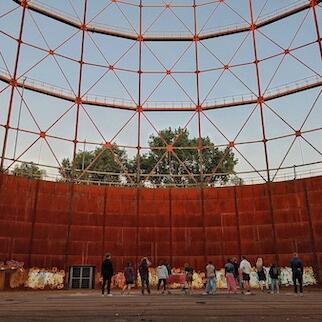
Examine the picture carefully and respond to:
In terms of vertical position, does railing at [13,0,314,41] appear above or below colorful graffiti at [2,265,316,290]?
above

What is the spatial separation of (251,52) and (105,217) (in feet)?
53.8

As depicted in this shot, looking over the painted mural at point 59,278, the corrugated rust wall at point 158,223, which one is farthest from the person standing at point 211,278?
the corrugated rust wall at point 158,223

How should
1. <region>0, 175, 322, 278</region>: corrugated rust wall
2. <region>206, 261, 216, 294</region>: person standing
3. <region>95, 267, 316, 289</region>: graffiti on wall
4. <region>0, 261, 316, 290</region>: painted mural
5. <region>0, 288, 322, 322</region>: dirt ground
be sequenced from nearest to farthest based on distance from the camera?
<region>0, 288, 322, 322</region>: dirt ground
<region>206, 261, 216, 294</region>: person standing
<region>0, 261, 316, 290</region>: painted mural
<region>95, 267, 316, 289</region>: graffiti on wall
<region>0, 175, 322, 278</region>: corrugated rust wall

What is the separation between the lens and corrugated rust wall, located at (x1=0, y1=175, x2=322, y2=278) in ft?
73.1

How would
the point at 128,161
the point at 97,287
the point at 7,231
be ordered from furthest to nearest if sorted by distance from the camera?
the point at 128,161 → the point at 97,287 → the point at 7,231

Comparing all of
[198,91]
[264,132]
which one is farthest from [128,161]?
[264,132]

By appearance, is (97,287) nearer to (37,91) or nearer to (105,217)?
(105,217)

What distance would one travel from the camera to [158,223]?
2502 centimetres

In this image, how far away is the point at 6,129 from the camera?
2398cm

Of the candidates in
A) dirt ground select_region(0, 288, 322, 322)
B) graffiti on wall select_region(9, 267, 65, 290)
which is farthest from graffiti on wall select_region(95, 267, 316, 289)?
dirt ground select_region(0, 288, 322, 322)

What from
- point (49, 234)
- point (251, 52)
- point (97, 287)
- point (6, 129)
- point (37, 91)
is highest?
point (251, 52)

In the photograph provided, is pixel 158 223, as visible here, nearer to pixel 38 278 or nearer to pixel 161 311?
pixel 38 278

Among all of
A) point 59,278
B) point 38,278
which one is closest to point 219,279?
point 59,278

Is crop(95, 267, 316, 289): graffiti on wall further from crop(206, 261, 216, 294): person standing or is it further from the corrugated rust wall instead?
crop(206, 261, 216, 294): person standing
